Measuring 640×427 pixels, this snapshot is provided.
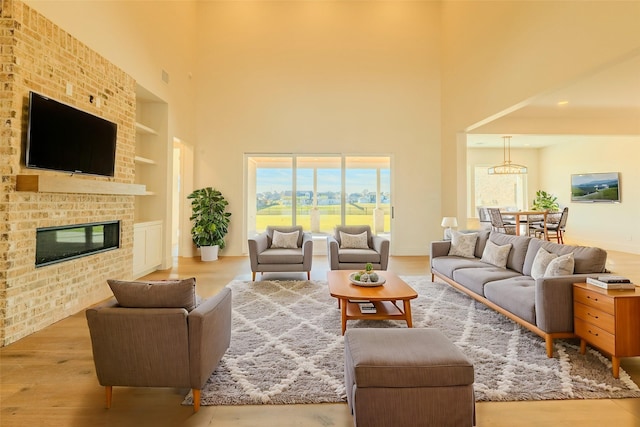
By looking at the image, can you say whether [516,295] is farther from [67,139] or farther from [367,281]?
[67,139]

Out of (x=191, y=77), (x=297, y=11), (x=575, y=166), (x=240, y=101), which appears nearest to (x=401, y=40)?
(x=297, y=11)

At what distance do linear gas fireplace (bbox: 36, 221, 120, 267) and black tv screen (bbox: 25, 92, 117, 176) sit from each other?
709 mm

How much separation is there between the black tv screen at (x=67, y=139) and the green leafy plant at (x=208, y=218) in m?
2.72

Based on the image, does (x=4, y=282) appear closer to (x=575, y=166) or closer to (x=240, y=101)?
(x=240, y=101)

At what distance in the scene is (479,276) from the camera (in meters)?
3.85

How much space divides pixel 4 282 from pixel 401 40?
8.60 metres

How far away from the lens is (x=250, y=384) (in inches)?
92.4

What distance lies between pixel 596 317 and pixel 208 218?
6.71 metres

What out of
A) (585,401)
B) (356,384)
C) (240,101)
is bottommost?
(585,401)

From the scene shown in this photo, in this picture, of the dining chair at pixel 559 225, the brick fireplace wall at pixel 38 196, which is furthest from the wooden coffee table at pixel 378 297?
the dining chair at pixel 559 225

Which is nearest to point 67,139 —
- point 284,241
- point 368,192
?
point 284,241

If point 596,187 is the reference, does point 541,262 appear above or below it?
below

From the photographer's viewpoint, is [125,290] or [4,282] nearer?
[125,290]

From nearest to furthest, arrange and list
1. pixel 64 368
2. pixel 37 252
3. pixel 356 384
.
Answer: pixel 356 384
pixel 64 368
pixel 37 252
